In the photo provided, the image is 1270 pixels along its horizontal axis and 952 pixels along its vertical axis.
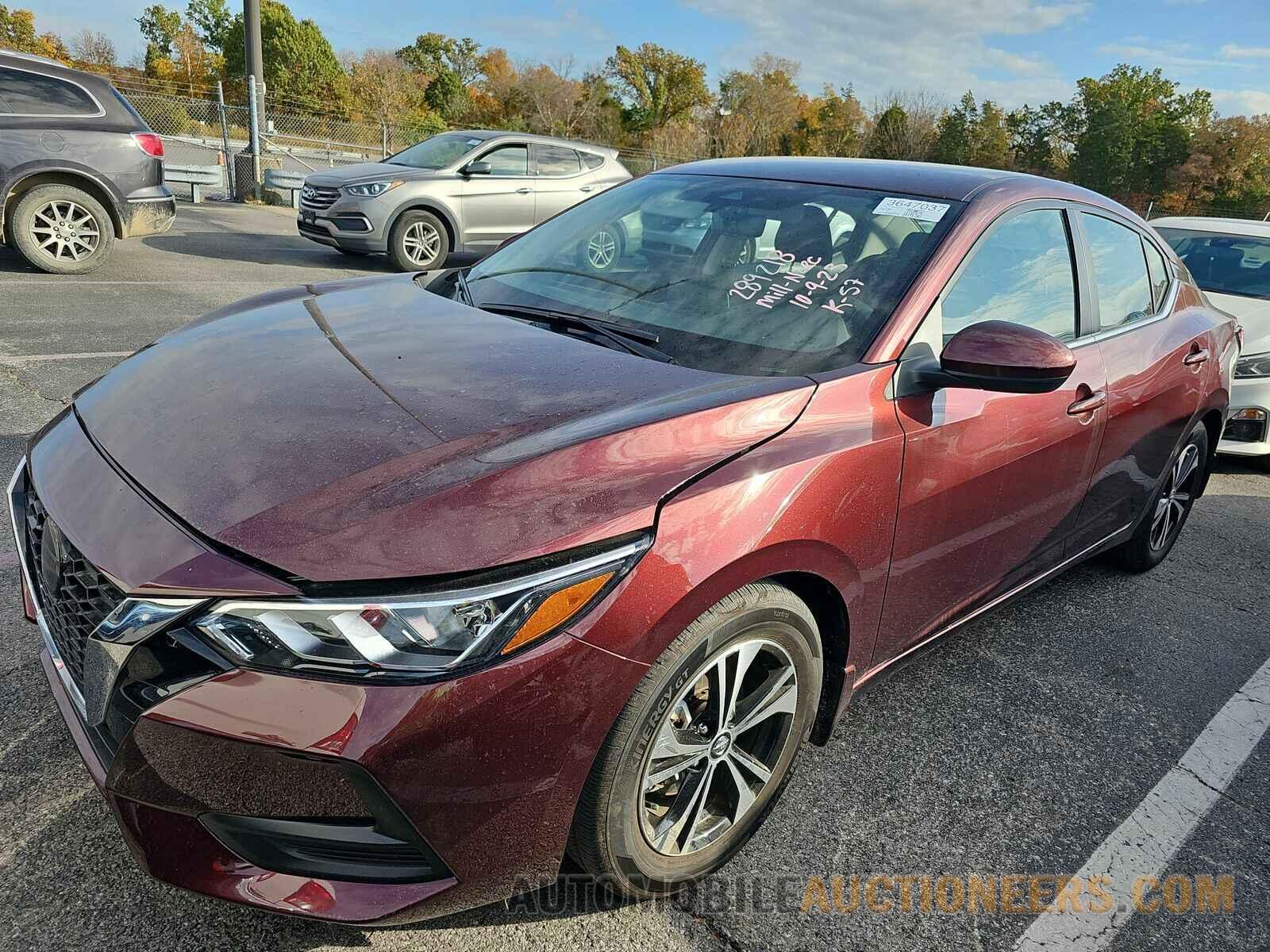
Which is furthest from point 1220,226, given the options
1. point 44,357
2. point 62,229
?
point 62,229

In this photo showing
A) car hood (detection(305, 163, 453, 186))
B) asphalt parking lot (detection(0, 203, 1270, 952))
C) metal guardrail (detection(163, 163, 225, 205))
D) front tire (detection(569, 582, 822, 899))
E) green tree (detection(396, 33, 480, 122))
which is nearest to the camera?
front tire (detection(569, 582, 822, 899))

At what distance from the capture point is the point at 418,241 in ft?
33.1

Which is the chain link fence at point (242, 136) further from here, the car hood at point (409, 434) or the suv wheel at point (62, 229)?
the car hood at point (409, 434)

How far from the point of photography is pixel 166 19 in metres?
58.5

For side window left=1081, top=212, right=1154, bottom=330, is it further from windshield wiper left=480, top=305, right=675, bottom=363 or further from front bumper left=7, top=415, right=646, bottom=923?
front bumper left=7, top=415, right=646, bottom=923

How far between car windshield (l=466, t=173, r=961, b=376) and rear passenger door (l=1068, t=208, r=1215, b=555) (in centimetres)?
93

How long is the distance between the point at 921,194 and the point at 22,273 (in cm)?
822

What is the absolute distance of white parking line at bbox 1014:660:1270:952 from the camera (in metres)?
2.05

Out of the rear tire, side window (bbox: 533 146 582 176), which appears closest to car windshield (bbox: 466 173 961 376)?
the rear tire

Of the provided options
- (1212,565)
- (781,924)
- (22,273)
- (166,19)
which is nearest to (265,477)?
(781,924)

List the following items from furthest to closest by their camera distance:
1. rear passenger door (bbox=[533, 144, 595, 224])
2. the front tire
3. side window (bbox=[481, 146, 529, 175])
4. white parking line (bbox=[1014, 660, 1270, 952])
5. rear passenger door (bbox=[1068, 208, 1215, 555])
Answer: rear passenger door (bbox=[533, 144, 595, 224])
side window (bbox=[481, 146, 529, 175])
rear passenger door (bbox=[1068, 208, 1215, 555])
white parking line (bbox=[1014, 660, 1270, 952])
the front tire

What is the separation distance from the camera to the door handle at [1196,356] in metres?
3.52

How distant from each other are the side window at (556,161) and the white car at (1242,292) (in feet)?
21.6

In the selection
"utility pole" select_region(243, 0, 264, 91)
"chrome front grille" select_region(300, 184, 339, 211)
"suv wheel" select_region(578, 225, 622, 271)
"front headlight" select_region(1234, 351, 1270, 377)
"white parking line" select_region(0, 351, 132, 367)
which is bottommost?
"white parking line" select_region(0, 351, 132, 367)
